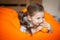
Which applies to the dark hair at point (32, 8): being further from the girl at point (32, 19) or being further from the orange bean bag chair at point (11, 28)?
the orange bean bag chair at point (11, 28)

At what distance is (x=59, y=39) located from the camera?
1.26 m

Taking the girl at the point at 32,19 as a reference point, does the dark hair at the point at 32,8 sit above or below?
above

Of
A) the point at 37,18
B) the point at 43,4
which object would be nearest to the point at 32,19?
the point at 37,18

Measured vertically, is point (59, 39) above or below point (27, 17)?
below

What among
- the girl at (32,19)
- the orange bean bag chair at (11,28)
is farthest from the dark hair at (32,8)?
the orange bean bag chair at (11,28)

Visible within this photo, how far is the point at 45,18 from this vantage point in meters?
1.22

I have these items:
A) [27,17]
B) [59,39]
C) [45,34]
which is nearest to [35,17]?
[27,17]

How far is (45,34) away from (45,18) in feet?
0.45

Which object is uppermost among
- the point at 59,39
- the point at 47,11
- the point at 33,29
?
the point at 47,11

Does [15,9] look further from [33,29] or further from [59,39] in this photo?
[59,39]

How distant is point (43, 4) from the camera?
4.00 feet

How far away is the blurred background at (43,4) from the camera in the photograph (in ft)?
3.82

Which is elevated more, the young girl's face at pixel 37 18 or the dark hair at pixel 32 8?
the dark hair at pixel 32 8

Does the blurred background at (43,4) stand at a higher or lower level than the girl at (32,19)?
higher
